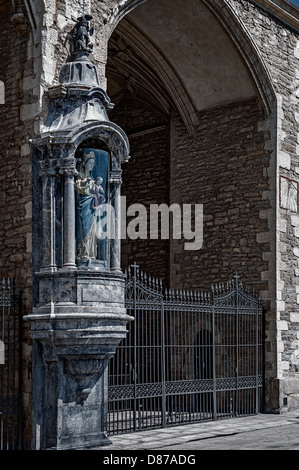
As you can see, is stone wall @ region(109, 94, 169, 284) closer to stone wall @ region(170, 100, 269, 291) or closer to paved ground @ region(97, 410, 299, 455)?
stone wall @ region(170, 100, 269, 291)

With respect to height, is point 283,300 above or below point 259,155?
below

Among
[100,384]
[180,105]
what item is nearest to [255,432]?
[100,384]

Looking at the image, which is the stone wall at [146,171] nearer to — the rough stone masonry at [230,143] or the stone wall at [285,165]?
the rough stone masonry at [230,143]

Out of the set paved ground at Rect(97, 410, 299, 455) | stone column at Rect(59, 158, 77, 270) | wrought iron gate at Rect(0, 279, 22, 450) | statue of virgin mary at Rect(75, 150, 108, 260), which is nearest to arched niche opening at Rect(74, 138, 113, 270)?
statue of virgin mary at Rect(75, 150, 108, 260)

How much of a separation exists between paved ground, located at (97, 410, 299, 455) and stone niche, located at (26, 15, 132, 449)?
54 cm

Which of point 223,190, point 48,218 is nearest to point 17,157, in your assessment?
point 48,218

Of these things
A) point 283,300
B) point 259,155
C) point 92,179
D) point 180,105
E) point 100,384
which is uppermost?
point 180,105

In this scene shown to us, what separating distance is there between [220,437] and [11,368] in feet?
8.31

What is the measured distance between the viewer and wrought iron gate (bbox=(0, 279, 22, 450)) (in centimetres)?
746

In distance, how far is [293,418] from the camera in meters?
10.4

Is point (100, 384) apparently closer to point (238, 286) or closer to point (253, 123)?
point (238, 286)

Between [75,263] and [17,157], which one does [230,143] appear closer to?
[17,157]

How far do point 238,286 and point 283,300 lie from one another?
815 mm

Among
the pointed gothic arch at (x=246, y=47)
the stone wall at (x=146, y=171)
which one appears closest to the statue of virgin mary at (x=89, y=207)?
the pointed gothic arch at (x=246, y=47)
